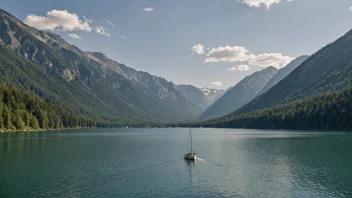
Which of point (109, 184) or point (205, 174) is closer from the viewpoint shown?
point (109, 184)

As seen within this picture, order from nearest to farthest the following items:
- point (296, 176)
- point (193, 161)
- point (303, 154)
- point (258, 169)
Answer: point (296, 176) < point (258, 169) < point (193, 161) < point (303, 154)

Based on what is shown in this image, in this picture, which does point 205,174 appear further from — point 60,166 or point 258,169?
point 60,166

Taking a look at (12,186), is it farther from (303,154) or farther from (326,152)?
(326,152)

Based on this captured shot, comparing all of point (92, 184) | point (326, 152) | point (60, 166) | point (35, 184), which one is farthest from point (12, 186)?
point (326, 152)

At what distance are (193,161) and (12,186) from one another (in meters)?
45.6

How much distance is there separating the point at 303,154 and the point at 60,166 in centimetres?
6886

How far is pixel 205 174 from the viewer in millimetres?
64562

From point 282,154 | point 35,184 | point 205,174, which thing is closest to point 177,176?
point 205,174

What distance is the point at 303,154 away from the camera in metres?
92.5

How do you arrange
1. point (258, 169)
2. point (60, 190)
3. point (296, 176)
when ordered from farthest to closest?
point (258, 169) → point (296, 176) → point (60, 190)

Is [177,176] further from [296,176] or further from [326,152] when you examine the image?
[326,152]

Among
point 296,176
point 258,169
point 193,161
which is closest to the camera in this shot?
point 296,176

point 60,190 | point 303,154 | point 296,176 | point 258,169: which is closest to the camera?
point 60,190

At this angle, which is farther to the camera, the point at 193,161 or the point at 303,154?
the point at 303,154
